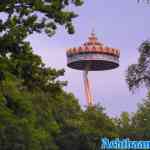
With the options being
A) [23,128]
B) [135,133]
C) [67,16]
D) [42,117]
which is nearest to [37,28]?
[67,16]

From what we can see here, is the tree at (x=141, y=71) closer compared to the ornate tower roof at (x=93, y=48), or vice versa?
the tree at (x=141, y=71)

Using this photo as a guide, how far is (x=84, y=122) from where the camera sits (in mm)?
66438

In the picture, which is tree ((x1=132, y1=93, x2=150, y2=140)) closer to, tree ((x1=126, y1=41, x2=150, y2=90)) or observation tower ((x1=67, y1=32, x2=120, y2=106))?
observation tower ((x1=67, y1=32, x2=120, y2=106))

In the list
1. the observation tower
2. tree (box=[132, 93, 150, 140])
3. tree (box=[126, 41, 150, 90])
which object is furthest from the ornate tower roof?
tree (box=[126, 41, 150, 90])

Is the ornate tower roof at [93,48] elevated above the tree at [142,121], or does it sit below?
above

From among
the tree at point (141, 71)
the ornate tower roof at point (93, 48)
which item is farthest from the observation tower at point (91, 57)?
the tree at point (141, 71)

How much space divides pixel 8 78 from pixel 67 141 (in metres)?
45.7

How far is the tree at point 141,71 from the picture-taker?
17.1 metres

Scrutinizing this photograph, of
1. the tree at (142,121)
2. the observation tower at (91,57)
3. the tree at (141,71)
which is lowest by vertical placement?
the tree at (141,71)

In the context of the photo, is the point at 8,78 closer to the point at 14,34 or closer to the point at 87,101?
the point at 14,34

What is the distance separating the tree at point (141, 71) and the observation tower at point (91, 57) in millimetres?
94322

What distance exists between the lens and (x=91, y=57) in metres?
115

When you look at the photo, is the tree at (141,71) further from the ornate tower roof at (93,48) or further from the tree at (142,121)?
the ornate tower roof at (93,48)

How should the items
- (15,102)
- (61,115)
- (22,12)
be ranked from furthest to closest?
(61,115) → (15,102) → (22,12)
